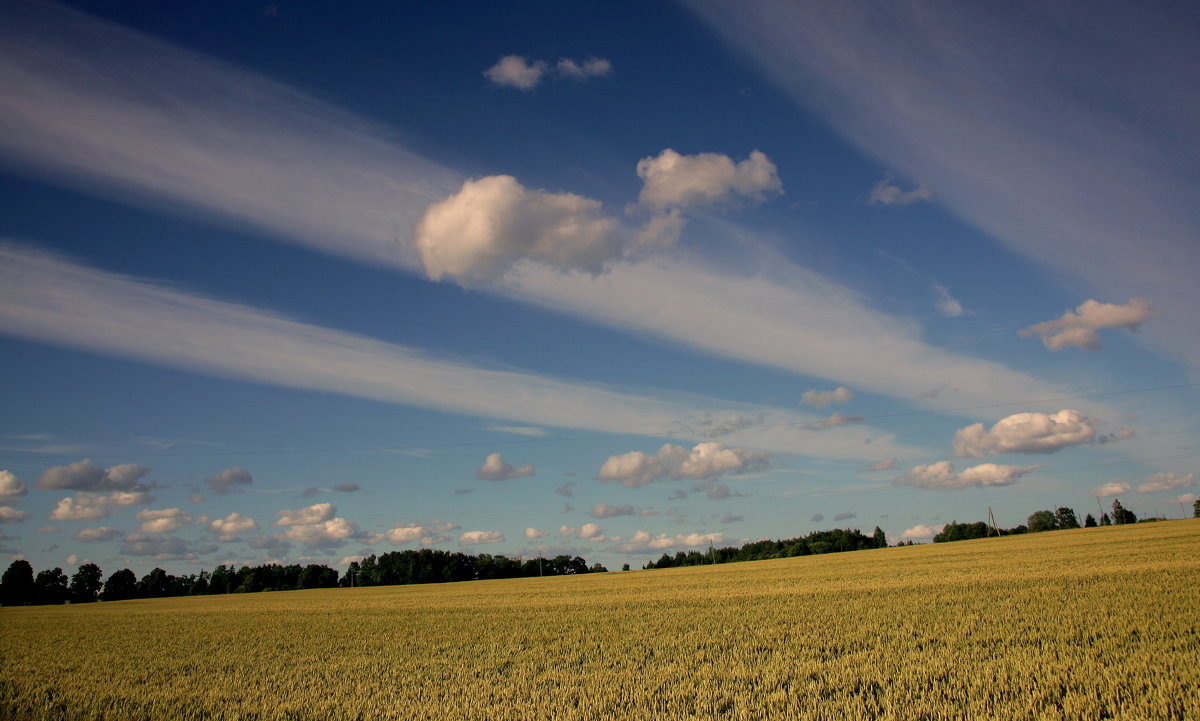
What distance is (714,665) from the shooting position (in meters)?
11.8

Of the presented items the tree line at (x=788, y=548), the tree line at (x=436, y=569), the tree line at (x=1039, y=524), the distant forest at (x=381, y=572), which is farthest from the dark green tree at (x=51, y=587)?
the tree line at (x=1039, y=524)

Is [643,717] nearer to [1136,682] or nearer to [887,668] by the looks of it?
[887,668]

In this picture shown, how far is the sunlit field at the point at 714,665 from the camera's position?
8.65 m

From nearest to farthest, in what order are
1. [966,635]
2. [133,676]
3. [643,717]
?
1. [643,717]
2. [966,635]
3. [133,676]

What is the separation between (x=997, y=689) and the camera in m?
8.75

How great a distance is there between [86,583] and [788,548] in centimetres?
17094

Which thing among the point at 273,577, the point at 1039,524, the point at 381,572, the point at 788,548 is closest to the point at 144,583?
the point at 273,577

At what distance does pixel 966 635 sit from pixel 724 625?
6.68 m

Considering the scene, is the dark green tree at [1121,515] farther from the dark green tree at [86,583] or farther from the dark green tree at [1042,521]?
the dark green tree at [86,583]

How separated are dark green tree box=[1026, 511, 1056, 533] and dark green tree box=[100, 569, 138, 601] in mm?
226780

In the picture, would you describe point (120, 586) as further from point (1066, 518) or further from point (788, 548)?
point (1066, 518)

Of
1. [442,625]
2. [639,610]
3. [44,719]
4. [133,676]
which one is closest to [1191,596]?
[639,610]

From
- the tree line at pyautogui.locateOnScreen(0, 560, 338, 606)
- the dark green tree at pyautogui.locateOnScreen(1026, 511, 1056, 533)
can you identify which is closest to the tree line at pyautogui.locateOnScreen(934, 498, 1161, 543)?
the dark green tree at pyautogui.locateOnScreen(1026, 511, 1056, 533)

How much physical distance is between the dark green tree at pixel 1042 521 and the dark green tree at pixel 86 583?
767ft
